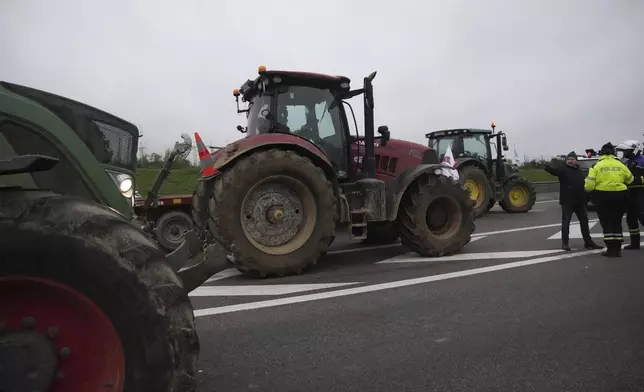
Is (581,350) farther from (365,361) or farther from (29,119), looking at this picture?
(29,119)

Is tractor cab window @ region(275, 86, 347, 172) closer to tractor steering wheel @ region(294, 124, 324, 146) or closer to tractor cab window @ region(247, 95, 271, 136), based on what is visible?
tractor steering wheel @ region(294, 124, 324, 146)

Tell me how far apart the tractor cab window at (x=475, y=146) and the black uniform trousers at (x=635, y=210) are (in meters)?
6.54

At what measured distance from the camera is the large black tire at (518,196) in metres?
14.0

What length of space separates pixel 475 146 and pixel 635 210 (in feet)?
22.5

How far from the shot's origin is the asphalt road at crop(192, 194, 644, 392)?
2725 mm

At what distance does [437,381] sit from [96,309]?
6.53 ft

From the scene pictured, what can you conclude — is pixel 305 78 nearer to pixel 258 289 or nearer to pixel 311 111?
pixel 311 111

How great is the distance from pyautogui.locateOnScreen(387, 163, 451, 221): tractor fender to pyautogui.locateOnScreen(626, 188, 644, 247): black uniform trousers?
335cm

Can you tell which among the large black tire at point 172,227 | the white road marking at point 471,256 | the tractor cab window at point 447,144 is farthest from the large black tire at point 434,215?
the tractor cab window at point 447,144

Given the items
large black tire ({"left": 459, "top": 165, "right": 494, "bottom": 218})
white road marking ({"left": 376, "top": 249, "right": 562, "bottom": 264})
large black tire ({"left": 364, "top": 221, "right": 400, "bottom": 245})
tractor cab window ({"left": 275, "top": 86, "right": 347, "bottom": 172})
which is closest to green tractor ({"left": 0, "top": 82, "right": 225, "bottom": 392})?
tractor cab window ({"left": 275, "top": 86, "right": 347, "bottom": 172})

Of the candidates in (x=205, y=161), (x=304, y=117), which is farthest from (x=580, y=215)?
(x=205, y=161)

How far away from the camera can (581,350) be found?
3109 millimetres

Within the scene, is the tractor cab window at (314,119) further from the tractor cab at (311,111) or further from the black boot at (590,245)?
the black boot at (590,245)

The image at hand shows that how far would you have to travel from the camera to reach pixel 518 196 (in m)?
14.2
